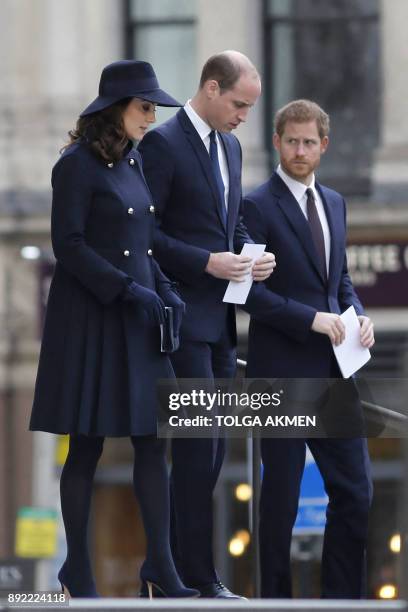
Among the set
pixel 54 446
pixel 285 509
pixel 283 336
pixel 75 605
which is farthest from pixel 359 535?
pixel 54 446

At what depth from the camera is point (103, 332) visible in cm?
586

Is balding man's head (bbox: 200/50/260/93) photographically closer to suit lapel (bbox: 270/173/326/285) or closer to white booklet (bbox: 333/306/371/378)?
suit lapel (bbox: 270/173/326/285)

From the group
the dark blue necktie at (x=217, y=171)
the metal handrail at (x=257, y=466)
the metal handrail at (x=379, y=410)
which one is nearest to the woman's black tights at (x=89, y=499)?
the metal handrail at (x=257, y=466)

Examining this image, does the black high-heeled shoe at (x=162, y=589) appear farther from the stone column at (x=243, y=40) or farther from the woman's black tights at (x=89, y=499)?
the stone column at (x=243, y=40)

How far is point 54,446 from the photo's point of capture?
17.1 metres

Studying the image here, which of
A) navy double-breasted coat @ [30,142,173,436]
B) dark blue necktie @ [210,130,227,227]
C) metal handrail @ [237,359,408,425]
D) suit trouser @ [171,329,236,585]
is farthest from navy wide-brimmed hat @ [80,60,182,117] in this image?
metal handrail @ [237,359,408,425]

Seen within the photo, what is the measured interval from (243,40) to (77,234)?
12.4 metres

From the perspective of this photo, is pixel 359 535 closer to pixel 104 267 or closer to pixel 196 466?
pixel 196 466

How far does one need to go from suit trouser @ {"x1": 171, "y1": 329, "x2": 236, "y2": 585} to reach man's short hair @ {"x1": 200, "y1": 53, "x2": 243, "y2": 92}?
82 centimetres

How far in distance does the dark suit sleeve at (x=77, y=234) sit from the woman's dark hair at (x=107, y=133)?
72 mm

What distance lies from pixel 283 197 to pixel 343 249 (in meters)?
0.26

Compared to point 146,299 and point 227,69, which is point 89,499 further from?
point 227,69

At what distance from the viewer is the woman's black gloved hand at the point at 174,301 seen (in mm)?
5871

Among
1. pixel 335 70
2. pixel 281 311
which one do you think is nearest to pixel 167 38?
pixel 335 70
